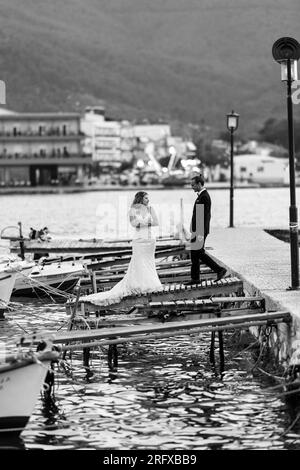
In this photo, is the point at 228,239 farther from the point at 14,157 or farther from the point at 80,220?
the point at 14,157

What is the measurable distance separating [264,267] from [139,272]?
5102 millimetres

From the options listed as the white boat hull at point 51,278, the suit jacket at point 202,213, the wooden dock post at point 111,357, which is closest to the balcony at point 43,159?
the white boat hull at point 51,278

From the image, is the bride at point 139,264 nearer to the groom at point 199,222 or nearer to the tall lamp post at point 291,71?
the groom at point 199,222

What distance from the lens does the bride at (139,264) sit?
1981cm

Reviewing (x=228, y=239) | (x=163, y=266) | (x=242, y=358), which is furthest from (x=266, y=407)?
(x=228, y=239)

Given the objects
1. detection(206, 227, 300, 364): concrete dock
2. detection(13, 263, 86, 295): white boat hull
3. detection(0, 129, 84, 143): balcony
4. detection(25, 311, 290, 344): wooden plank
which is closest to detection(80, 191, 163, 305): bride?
detection(206, 227, 300, 364): concrete dock

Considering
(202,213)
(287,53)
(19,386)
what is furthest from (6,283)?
(19,386)

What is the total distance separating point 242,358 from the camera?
19.6 m

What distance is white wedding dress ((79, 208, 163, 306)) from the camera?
19.8 meters

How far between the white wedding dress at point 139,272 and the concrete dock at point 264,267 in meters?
1.93

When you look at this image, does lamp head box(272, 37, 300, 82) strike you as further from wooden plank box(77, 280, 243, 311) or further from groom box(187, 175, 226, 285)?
wooden plank box(77, 280, 243, 311)

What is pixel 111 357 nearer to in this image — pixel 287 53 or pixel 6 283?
pixel 287 53

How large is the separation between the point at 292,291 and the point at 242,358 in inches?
57.6

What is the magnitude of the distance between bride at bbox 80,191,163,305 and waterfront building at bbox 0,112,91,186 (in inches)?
6374
